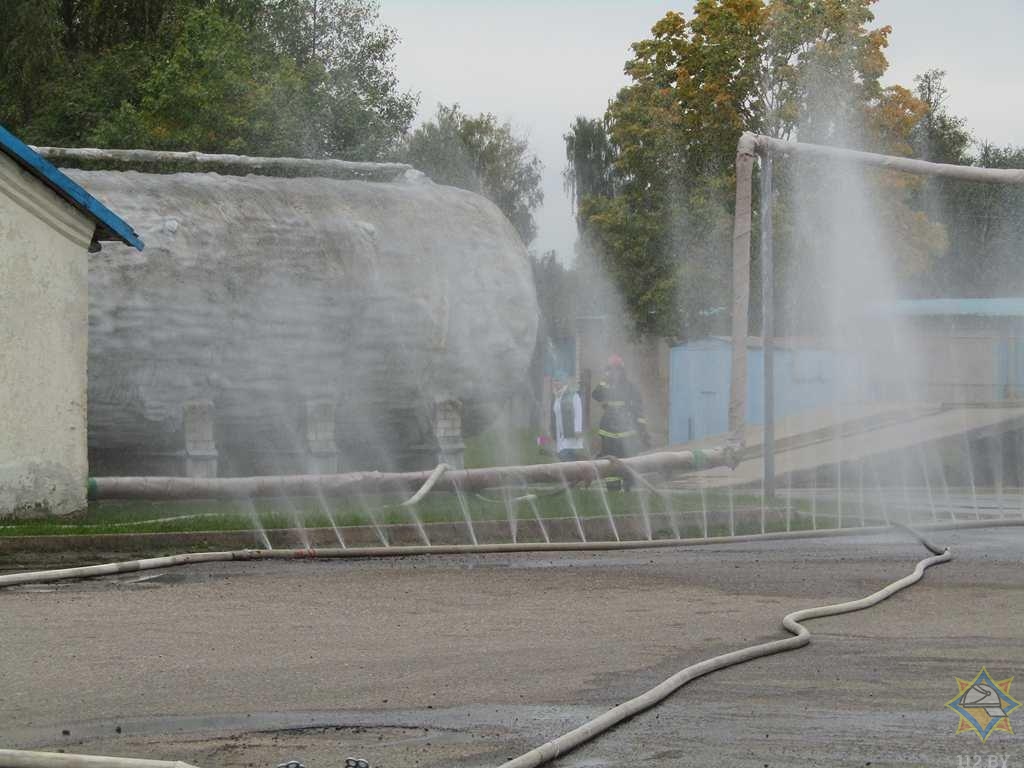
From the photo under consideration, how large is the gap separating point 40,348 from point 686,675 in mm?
10073

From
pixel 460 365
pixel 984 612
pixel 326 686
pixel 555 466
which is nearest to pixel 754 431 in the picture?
pixel 460 365

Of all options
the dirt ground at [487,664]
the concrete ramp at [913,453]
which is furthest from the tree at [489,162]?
the dirt ground at [487,664]

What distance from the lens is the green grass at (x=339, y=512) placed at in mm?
14234

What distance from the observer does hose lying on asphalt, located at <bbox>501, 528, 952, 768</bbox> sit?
212 inches

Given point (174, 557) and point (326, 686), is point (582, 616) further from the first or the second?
point (174, 557)

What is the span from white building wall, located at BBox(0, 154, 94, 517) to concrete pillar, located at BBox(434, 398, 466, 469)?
615 cm

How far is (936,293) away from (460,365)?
94.6 feet

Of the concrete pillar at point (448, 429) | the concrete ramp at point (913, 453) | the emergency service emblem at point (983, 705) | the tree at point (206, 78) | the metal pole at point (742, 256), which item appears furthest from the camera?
the tree at point (206, 78)

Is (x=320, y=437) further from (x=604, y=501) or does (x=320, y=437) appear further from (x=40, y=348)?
(x=40, y=348)

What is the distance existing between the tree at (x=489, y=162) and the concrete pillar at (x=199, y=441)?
96.4ft

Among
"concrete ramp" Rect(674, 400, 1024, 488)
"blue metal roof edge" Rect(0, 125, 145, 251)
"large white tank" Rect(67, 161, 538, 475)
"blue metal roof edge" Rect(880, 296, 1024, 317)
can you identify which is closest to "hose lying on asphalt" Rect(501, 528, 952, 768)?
"blue metal roof edge" Rect(0, 125, 145, 251)

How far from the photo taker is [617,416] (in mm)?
20891

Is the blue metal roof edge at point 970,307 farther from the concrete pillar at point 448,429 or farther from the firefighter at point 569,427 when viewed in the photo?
the concrete pillar at point 448,429

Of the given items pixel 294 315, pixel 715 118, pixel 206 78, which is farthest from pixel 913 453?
pixel 715 118
